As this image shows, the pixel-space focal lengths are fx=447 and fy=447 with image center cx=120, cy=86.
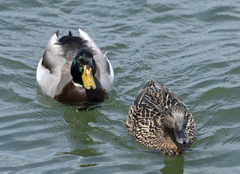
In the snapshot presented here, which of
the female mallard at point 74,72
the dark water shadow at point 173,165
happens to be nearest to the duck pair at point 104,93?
the female mallard at point 74,72

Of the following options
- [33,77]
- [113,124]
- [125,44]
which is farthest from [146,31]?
[113,124]

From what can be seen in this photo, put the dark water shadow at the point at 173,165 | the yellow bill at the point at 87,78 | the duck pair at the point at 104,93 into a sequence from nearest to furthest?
the dark water shadow at the point at 173,165 → the duck pair at the point at 104,93 → the yellow bill at the point at 87,78

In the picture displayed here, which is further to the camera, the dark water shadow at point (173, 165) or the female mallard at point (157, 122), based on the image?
the female mallard at point (157, 122)

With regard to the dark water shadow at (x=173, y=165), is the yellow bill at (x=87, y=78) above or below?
above

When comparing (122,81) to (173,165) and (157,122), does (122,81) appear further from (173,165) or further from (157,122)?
(173,165)

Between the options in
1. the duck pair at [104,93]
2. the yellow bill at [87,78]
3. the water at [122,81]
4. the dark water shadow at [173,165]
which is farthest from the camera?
the yellow bill at [87,78]

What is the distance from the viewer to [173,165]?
6.73m

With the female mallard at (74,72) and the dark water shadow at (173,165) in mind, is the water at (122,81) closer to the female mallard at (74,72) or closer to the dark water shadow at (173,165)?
the dark water shadow at (173,165)

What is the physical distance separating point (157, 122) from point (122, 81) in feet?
8.89

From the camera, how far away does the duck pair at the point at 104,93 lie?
696cm

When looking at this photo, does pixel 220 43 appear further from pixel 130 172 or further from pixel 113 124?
pixel 130 172

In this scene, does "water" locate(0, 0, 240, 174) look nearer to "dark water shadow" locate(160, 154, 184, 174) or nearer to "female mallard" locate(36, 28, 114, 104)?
"dark water shadow" locate(160, 154, 184, 174)

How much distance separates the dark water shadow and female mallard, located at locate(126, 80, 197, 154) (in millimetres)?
133

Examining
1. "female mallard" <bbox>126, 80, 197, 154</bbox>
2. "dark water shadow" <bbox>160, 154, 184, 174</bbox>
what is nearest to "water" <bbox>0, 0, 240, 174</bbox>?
"dark water shadow" <bbox>160, 154, 184, 174</bbox>
